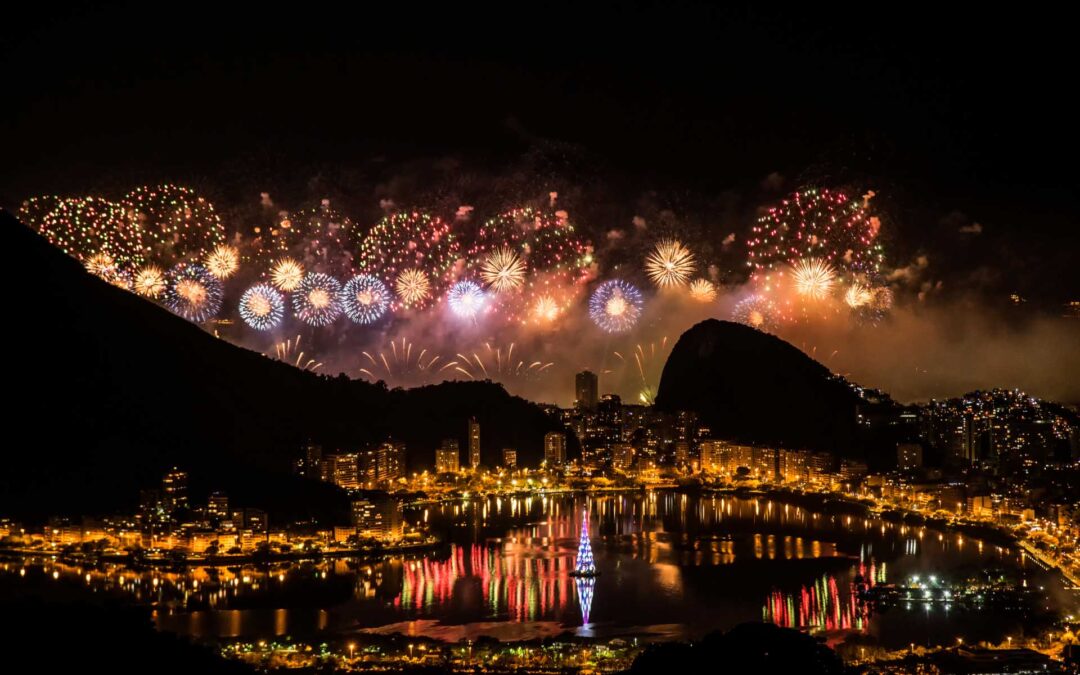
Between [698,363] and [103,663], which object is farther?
[698,363]

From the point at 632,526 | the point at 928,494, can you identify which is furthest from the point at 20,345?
the point at 928,494

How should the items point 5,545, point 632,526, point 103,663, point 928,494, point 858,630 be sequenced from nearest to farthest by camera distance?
point 103,663 < point 858,630 < point 5,545 < point 632,526 < point 928,494

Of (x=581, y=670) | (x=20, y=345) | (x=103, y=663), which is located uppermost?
(x=20, y=345)

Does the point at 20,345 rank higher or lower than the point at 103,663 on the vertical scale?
higher

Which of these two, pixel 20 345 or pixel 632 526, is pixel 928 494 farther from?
pixel 20 345

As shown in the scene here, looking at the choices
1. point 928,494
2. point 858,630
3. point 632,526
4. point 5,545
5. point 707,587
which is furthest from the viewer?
point 928,494

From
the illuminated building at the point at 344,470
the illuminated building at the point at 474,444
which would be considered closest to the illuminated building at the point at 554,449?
the illuminated building at the point at 474,444
